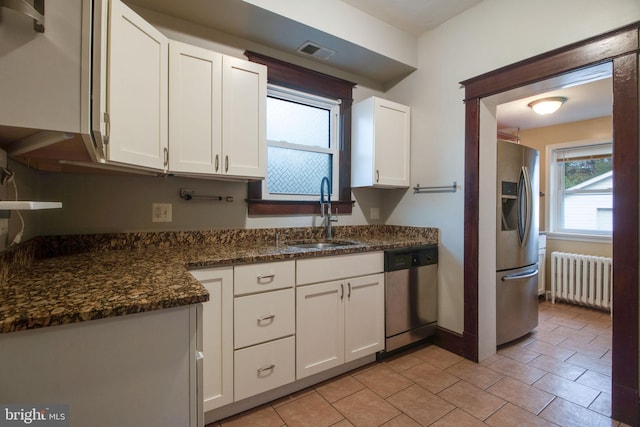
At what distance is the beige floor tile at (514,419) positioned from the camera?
1.58m

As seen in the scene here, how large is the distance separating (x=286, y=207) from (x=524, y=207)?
2035 mm

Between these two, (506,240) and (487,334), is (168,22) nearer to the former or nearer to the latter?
(506,240)

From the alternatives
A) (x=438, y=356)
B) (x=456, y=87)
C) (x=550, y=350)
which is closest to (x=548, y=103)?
(x=456, y=87)

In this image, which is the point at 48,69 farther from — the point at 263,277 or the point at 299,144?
the point at 299,144

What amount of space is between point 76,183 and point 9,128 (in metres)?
0.98

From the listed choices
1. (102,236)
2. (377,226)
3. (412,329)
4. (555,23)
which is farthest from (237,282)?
(555,23)

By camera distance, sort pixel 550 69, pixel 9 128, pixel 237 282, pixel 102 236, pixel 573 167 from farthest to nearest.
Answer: pixel 573 167, pixel 550 69, pixel 102 236, pixel 237 282, pixel 9 128

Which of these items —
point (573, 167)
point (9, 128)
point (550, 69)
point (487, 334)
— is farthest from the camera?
point (573, 167)

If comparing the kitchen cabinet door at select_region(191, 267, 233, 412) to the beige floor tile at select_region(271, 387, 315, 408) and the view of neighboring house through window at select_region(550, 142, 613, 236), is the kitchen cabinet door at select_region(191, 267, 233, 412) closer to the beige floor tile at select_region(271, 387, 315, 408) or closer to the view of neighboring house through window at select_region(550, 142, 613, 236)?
the beige floor tile at select_region(271, 387, 315, 408)

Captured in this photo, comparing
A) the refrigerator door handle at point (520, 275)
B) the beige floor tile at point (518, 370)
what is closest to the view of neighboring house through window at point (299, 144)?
the refrigerator door handle at point (520, 275)

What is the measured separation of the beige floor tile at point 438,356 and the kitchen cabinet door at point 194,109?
6.69ft

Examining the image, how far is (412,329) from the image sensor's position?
7.71 ft

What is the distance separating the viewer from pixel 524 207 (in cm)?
259

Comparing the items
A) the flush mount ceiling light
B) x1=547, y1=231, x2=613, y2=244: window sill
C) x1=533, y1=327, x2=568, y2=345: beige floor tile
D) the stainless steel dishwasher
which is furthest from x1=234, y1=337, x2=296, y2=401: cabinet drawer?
x1=547, y1=231, x2=613, y2=244: window sill
